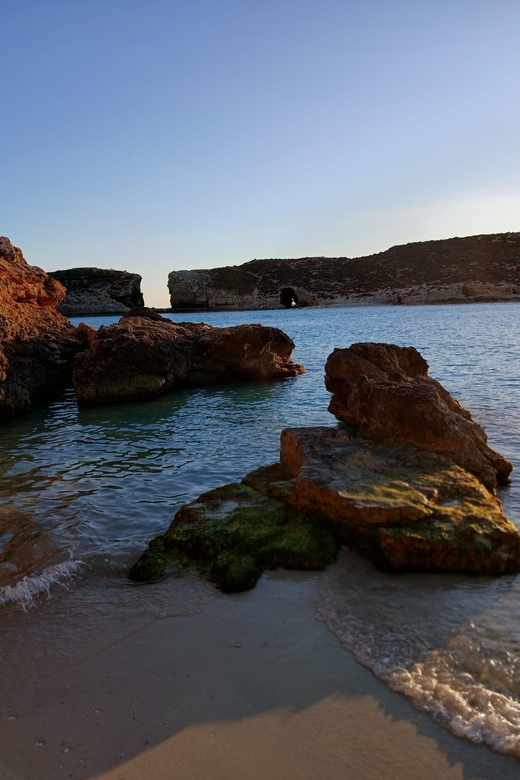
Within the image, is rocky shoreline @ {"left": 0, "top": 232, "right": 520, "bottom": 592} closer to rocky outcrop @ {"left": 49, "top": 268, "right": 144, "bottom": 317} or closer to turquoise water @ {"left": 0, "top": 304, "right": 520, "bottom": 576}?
turquoise water @ {"left": 0, "top": 304, "right": 520, "bottom": 576}

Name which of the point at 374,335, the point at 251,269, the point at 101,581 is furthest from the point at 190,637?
the point at 251,269

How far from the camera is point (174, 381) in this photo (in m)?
15.3

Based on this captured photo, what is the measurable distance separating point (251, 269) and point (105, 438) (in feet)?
293

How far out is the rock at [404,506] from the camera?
4391 mm

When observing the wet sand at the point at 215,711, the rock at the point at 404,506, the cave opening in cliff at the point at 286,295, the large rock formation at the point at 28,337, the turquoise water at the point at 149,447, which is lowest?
the wet sand at the point at 215,711

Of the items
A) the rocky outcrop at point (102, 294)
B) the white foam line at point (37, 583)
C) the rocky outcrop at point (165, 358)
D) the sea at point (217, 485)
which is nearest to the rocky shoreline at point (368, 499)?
the sea at point (217, 485)

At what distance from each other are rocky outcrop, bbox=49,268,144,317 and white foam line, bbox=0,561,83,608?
262 feet

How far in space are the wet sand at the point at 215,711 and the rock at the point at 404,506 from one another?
3.45ft

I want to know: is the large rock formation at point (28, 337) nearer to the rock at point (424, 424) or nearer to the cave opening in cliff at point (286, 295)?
the rock at point (424, 424)

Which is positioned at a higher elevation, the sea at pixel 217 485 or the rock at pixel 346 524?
the rock at pixel 346 524

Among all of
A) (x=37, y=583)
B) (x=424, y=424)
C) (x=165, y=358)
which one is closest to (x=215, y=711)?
(x=37, y=583)

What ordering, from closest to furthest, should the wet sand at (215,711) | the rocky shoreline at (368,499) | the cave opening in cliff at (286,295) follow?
the wet sand at (215,711) → the rocky shoreline at (368,499) → the cave opening in cliff at (286,295)

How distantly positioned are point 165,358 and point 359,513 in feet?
35.3

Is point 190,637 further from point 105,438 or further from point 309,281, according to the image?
point 309,281
